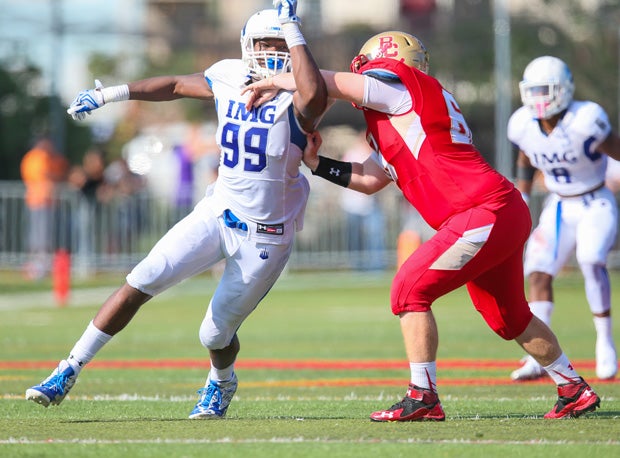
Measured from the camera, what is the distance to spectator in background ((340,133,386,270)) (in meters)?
23.2

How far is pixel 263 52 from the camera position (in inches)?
282

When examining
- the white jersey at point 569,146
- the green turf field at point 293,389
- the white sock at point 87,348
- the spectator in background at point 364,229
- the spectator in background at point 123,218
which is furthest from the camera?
the spectator in background at point 364,229

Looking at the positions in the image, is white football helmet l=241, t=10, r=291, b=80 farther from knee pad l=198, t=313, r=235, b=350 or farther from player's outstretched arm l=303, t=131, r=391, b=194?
knee pad l=198, t=313, r=235, b=350

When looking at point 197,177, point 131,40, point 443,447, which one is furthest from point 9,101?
point 443,447

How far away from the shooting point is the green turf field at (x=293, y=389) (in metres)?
5.99

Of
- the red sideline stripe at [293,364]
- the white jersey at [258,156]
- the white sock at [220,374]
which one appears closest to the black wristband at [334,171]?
the white jersey at [258,156]

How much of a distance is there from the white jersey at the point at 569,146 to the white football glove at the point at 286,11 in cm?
353

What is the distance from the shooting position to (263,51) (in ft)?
23.5

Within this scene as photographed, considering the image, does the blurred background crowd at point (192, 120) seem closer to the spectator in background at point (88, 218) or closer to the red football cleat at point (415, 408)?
the spectator in background at point (88, 218)

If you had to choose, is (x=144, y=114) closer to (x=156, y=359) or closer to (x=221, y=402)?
(x=156, y=359)

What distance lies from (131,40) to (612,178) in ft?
66.6

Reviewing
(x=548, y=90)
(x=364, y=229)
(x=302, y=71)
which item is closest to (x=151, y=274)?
(x=302, y=71)

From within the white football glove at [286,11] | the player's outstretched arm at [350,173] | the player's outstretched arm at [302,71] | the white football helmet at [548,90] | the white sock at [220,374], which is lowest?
the white sock at [220,374]

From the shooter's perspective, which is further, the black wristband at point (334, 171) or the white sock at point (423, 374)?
the black wristband at point (334, 171)
